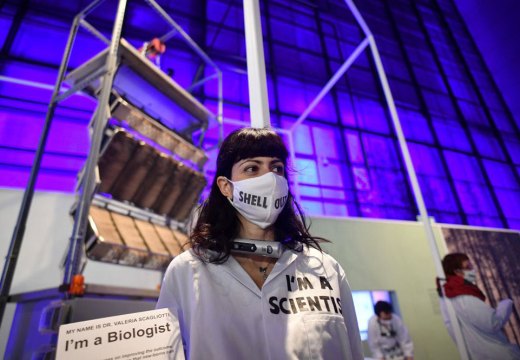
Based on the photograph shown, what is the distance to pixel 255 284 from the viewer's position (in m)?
0.98

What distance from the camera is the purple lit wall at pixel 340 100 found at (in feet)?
19.9

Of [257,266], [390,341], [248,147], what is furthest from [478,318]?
[248,147]

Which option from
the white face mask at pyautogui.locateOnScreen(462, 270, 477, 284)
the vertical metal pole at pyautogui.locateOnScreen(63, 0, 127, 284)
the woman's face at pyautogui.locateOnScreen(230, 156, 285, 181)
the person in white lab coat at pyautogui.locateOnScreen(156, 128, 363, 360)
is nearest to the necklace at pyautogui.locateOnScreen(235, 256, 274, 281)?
the person in white lab coat at pyautogui.locateOnScreen(156, 128, 363, 360)

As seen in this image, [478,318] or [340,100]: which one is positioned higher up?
[340,100]

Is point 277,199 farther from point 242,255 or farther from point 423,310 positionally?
point 423,310

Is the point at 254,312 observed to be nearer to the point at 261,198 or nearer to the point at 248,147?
the point at 261,198

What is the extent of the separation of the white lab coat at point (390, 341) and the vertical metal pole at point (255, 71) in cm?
382

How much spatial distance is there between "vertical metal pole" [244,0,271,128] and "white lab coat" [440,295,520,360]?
88.5 inches

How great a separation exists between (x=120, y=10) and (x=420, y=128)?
33.9ft

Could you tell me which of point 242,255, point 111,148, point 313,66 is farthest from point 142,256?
point 313,66

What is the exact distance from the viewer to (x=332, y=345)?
0.93 meters

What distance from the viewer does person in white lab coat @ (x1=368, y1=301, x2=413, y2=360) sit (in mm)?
3932

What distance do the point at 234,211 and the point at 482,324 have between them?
8.14 feet

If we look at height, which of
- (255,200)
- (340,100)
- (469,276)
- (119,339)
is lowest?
(119,339)
